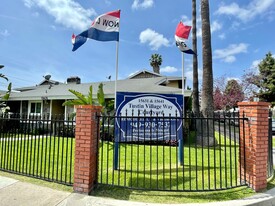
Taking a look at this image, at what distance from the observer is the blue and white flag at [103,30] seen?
632cm

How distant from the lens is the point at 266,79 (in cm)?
3675

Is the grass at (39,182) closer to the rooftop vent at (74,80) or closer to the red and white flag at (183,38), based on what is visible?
the red and white flag at (183,38)

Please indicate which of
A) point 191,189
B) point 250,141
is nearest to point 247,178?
point 250,141

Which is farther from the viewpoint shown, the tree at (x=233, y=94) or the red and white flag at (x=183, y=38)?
the tree at (x=233, y=94)

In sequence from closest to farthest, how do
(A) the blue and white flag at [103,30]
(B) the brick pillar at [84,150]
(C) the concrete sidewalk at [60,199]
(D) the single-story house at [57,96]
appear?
(C) the concrete sidewalk at [60,199] < (B) the brick pillar at [84,150] < (A) the blue and white flag at [103,30] < (D) the single-story house at [57,96]

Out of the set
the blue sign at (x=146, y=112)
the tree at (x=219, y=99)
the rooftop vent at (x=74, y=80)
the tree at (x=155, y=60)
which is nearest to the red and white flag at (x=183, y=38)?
the blue sign at (x=146, y=112)

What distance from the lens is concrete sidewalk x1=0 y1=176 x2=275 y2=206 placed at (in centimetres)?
387

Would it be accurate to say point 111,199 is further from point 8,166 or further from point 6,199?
point 8,166

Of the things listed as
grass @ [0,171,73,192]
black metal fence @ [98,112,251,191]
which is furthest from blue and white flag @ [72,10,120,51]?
grass @ [0,171,73,192]

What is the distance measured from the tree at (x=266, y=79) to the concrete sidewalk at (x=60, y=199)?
35.8 m

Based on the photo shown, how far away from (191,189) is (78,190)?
7.77 feet

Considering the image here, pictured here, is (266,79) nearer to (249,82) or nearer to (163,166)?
(249,82)

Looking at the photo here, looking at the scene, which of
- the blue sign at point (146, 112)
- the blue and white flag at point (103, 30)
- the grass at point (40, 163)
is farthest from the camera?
the blue and white flag at point (103, 30)

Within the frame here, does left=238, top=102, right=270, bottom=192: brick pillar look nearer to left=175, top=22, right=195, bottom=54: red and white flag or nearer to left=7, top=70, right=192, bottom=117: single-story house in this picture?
left=175, top=22, right=195, bottom=54: red and white flag
